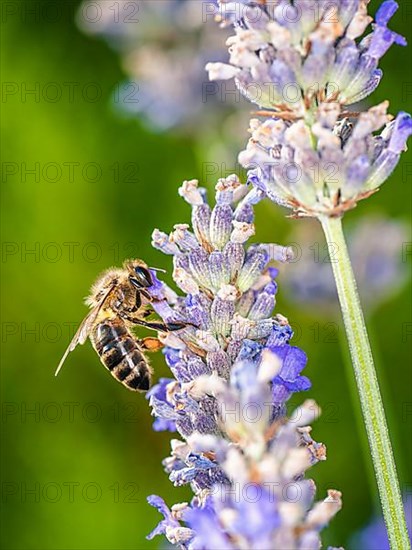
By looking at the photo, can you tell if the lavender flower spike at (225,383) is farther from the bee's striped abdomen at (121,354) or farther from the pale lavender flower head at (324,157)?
the bee's striped abdomen at (121,354)

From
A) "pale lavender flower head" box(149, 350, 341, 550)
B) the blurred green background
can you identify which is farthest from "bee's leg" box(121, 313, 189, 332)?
the blurred green background

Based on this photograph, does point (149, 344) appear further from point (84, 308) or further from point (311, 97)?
point (84, 308)

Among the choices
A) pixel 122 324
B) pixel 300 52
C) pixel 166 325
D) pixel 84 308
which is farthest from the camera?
pixel 84 308

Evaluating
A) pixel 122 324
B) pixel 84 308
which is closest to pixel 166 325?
pixel 122 324

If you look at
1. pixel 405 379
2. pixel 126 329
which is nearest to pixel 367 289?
pixel 405 379

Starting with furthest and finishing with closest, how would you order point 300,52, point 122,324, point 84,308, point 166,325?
1. point 84,308
2. point 122,324
3. point 166,325
4. point 300,52

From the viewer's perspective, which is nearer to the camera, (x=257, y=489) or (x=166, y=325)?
(x=257, y=489)
